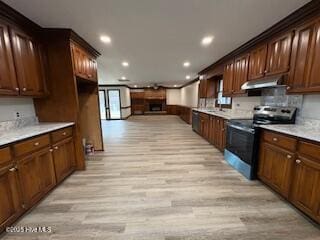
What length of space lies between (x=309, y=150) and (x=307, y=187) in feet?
1.35

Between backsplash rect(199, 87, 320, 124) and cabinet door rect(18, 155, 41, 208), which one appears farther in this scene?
backsplash rect(199, 87, 320, 124)

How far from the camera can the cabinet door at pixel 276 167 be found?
1.94 metres

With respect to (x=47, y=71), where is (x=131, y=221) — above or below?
below

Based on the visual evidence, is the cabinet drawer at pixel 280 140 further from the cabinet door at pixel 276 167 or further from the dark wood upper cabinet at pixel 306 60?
the dark wood upper cabinet at pixel 306 60

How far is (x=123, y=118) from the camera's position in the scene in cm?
1053

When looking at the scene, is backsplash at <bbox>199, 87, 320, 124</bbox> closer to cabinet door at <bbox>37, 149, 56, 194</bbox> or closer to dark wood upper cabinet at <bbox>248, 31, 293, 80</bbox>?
dark wood upper cabinet at <bbox>248, 31, 293, 80</bbox>

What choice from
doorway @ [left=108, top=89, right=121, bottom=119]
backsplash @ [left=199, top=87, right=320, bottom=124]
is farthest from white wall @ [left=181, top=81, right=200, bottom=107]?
doorway @ [left=108, top=89, right=121, bottom=119]

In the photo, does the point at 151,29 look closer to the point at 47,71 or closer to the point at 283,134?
the point at 47,71

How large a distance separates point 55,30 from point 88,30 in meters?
0.53

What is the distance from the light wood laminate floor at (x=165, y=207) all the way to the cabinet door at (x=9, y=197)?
0.48 feet

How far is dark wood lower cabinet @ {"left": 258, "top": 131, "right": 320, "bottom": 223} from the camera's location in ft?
5.29

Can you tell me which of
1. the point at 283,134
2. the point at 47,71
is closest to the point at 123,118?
the point at 47,71

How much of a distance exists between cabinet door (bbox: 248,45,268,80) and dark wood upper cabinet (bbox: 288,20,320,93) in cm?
59

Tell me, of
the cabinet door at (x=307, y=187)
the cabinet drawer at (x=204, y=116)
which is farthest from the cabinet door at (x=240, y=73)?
the cabinet door at (x=307, y=187)
